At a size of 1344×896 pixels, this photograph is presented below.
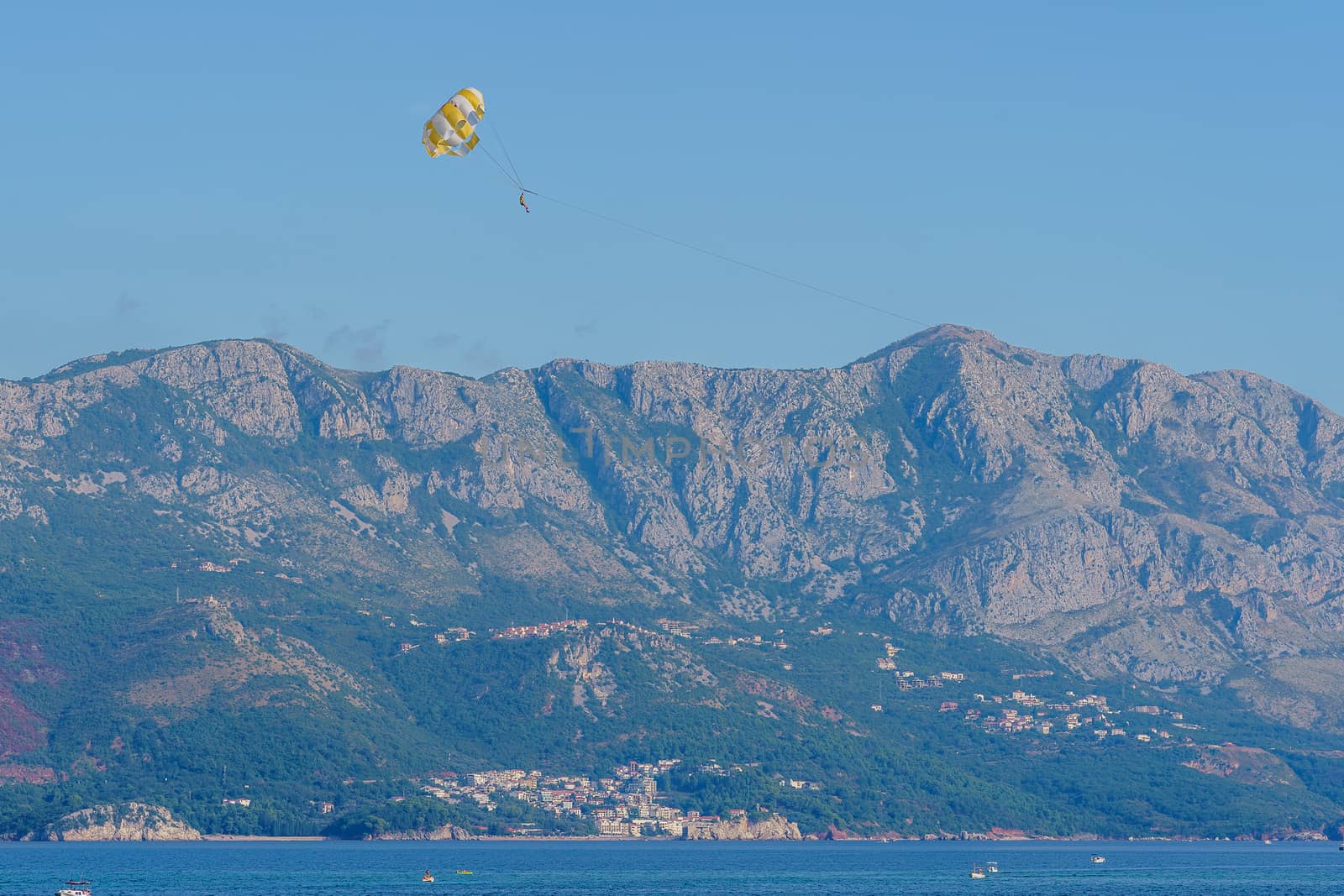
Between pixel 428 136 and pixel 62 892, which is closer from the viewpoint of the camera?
pixel 428 136

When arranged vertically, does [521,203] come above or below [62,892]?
above

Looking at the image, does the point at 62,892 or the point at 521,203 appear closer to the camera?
the point at 521,203

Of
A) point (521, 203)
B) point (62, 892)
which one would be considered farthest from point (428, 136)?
point (62, 892)

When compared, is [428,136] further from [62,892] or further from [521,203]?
[62,892]
